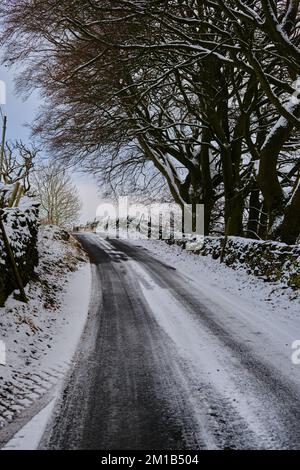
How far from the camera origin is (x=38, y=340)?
5.96 m

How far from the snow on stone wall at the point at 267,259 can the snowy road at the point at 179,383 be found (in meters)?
2.17

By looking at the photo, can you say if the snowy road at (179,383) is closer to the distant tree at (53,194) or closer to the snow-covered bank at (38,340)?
the snow-covered bank at (38,340)

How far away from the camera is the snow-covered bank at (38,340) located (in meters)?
4.13

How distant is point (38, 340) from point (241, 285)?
6.24 meters

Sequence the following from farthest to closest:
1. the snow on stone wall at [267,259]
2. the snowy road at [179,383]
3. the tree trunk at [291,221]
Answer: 1. the tree trunk at [291,221]
2. the snow on stone wall at [267,259]
3. the snowy road at [179,383]

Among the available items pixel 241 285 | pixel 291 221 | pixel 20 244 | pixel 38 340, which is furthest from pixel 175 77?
pixel 38 340

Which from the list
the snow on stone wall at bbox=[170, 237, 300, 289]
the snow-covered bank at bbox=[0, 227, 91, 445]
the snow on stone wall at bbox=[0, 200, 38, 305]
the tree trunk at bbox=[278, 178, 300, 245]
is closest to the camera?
the snow-covered bank at bbox=[0, 227, 91, 445]

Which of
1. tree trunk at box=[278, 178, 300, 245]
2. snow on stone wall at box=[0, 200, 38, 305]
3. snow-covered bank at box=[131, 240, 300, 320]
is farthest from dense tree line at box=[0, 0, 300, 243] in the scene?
snow on stone wall at box=[0, 200, 38, 305]

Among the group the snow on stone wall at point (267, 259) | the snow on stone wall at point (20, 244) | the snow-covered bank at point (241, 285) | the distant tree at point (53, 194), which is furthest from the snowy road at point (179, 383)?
the distant tree at point (53, 194)

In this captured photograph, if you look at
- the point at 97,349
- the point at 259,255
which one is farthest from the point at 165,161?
the point at 97,349

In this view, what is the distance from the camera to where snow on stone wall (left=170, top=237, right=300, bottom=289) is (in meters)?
9.33

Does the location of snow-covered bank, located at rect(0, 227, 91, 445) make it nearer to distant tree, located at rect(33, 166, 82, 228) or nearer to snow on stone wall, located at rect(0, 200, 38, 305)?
snow on stone wall, located at rect(0, 200, 38, 305)

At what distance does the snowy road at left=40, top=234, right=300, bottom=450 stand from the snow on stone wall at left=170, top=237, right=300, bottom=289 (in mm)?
2167

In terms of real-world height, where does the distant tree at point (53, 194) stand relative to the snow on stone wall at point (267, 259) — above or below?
above
